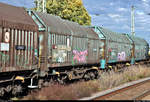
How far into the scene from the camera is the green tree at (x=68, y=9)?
28275mm

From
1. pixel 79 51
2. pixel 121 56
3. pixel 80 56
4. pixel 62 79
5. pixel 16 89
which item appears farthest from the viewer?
pixel 121 56

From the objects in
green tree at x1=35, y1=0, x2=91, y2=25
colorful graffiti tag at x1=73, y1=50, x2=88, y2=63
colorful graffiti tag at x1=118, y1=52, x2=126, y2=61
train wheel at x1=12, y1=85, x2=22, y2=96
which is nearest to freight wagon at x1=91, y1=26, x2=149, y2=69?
colorful graffiti tag at x1=118, y1=52, x2=126, y2=61

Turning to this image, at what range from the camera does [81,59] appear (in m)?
13.2

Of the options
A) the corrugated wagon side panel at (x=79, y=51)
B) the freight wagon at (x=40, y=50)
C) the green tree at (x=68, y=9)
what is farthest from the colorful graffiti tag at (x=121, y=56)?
the green tree at (x=68, y=9)

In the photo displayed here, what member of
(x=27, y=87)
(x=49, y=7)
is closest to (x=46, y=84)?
(x=27, y=87)

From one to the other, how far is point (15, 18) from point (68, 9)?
2064cm

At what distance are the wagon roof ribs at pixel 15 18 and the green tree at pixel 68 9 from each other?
59.8ft

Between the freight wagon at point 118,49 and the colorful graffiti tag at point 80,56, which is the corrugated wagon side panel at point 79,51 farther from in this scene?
the freight wagon at point 118,49

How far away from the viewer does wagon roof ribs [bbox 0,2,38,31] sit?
814cm

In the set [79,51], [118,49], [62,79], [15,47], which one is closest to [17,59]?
[15,47]

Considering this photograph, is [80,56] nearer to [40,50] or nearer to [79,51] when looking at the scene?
[79,51]

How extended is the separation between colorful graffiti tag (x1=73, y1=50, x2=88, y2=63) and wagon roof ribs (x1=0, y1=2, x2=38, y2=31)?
363 cm

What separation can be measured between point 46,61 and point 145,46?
2402cm

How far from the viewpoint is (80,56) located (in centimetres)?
1304
